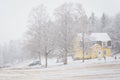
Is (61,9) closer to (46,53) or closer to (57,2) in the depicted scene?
(57,2)

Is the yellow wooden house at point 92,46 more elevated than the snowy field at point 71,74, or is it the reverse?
the yellow wooden house at point 92,46

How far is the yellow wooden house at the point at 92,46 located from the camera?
1808 centimetres

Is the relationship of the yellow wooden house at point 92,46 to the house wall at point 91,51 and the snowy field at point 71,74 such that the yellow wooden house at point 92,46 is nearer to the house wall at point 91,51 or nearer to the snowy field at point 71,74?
the house wall at point 91,51

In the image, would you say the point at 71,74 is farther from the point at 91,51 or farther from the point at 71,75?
the point at 91,51

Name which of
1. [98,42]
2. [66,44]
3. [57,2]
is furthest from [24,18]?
[98,42]

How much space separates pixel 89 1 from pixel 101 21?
1317 centimetres

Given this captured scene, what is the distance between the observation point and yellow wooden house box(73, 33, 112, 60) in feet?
59.3

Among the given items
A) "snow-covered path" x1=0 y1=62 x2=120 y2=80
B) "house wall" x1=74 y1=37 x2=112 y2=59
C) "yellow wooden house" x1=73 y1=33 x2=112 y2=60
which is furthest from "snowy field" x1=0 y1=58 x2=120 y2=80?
"house wall" x1=74 y1=37 x2=112 y2=59

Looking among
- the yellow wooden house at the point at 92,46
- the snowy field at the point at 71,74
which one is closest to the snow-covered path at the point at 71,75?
the snowy field at the point at 71,74

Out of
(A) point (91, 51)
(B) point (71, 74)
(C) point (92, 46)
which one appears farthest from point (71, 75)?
(C) point (92, 46)

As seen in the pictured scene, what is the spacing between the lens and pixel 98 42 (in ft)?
77.0

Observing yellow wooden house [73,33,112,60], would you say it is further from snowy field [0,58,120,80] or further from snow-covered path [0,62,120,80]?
snow-covered path [0,62,120,80]

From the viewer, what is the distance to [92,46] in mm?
20875

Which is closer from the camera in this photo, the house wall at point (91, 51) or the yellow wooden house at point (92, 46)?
the yellow wooden house at point (92, 46)
